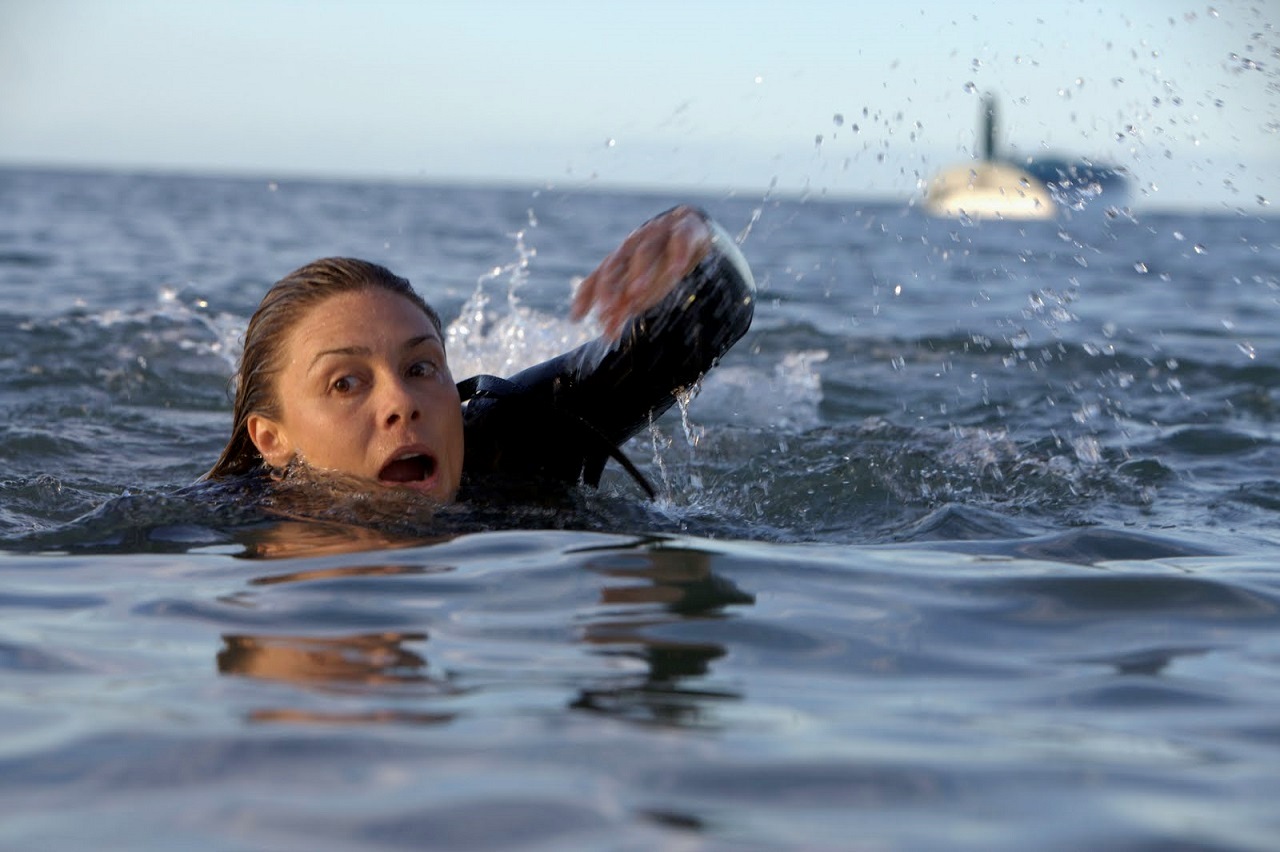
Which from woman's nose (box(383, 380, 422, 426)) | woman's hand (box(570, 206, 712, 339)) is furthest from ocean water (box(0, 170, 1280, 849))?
woman's hand (box(570, 206, 712, 339))

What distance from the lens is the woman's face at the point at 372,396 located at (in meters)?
3.59

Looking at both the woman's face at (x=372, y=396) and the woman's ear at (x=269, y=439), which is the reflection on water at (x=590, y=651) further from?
the woman's ear at (x=269, y=439)

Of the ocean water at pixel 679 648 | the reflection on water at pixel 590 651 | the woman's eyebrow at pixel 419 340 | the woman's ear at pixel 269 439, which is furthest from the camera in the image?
the woman's ear at pixel 269 439

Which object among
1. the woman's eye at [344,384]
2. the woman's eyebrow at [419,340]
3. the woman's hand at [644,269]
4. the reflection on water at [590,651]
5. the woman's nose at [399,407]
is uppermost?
the woman's hand at [644,269]

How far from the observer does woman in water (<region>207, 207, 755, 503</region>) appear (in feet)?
11.8

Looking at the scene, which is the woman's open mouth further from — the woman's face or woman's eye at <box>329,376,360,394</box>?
woman's eye at <box>329,376,360,394</box>

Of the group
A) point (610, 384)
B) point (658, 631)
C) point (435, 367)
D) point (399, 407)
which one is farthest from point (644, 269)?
point (658, 631)

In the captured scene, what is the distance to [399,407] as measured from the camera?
140 inches

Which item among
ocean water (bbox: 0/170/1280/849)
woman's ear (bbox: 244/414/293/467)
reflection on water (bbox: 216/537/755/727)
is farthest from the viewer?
woman's ear (bbox: 244/414/293/467)

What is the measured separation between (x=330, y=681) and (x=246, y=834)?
0.62m

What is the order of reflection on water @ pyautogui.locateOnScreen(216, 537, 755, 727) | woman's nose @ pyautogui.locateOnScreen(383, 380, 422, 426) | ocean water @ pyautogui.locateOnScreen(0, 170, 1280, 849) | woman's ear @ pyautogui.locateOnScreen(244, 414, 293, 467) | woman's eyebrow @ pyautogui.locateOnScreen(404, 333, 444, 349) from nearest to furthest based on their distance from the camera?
1. ocean water @ pyautogui.locateOnScreen(0, 170, 1280, 849)
2. reflection on water @ pyautogui.locateOnScreen(216, 537, 755, 727)
3. woman's nose @ pyautogui.locateOnScreen(383, 380, 422, 426)
4. woman's eyebrow @ pyautogui.locateOnScreen(404, 333, 444, 349)
5. woman's ear @ pyautogui.locateOnScreen(244, 414, 293, 467)

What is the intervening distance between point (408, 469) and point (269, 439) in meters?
0.41

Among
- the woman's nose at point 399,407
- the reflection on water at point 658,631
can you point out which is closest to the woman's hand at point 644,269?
the woman's nose at point 399,407

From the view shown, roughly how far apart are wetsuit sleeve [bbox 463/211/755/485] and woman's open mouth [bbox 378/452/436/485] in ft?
1.13
